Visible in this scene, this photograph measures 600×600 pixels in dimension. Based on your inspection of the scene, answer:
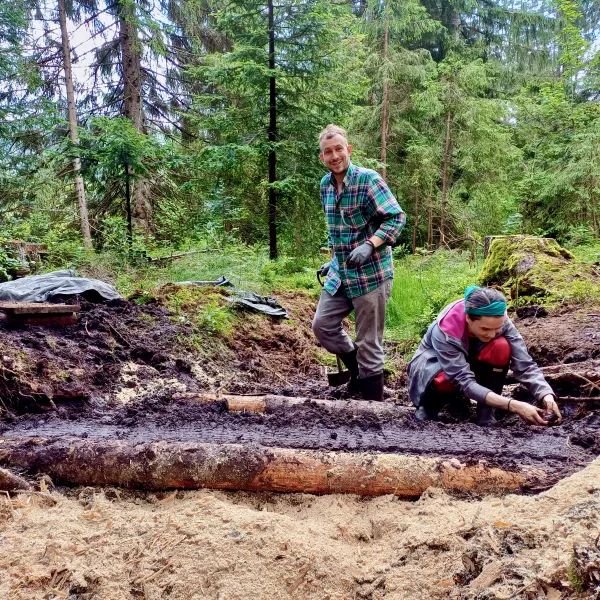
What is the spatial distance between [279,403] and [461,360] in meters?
1.35

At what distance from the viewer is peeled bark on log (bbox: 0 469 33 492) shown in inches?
86.1

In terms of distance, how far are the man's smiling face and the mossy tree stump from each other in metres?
3.51

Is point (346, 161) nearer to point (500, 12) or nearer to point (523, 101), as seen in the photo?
point (523, 101)

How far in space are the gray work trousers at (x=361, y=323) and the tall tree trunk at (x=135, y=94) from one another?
8.83m

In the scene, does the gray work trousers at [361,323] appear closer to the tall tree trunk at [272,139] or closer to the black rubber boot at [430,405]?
the black rubber boot at [430,405]

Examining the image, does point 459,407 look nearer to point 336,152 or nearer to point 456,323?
point 456,323

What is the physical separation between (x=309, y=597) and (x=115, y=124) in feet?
26.6

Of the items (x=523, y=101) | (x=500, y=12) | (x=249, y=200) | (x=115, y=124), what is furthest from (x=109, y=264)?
(x=500, y=12)

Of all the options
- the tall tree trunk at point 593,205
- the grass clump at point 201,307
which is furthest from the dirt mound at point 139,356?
the tall tree trunk at point 593,205

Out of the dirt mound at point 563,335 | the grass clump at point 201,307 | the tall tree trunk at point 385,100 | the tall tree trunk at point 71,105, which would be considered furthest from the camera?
the tall tree trunk at point 385,100

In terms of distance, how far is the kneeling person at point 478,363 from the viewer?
2.94 m

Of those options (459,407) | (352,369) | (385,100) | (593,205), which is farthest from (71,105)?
(593,205)

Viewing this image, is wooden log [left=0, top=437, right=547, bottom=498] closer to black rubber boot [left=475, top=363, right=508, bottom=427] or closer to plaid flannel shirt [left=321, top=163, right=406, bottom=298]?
black rubber boot [left=475, top=363, right=508, bottom=427]

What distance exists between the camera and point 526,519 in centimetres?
173
